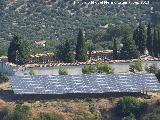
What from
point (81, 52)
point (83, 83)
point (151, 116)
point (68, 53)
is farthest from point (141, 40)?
point (151, 116)

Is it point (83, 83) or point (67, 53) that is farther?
point (67, 53)

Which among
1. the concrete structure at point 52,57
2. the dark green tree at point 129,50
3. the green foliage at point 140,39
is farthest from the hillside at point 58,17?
the dark green tree at point 129,50

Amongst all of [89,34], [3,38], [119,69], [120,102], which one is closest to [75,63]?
[119,69]

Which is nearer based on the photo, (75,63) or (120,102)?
(120,102)

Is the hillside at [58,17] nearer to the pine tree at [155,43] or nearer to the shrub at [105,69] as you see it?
the pine tree at [155,43]

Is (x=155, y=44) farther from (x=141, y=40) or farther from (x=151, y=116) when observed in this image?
(x=151, y=116)

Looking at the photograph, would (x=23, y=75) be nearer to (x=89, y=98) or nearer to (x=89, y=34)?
(x=89, y=98)

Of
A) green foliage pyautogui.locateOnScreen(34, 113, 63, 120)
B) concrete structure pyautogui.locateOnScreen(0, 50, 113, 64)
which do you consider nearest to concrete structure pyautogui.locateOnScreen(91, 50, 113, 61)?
concrete structure pyautogui.locateOnScreen(0, 50, 113, 64)
